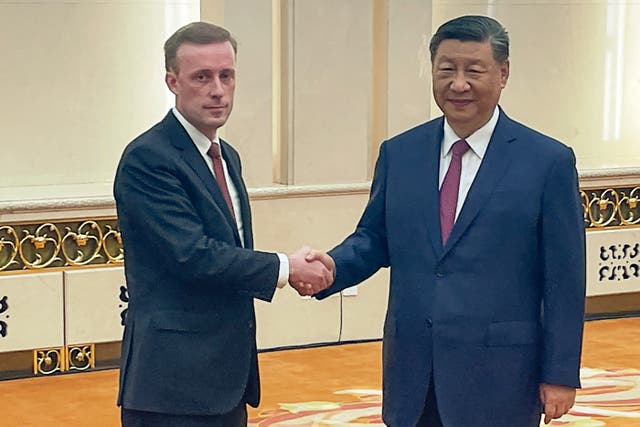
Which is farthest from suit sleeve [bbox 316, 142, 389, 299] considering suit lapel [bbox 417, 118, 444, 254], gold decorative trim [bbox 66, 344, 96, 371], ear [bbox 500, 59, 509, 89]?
gold decorative trim [bbox 66, 344, 96, 371]

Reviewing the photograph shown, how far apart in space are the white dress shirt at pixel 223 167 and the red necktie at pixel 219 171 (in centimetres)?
1

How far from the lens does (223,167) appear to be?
3521 millimetres

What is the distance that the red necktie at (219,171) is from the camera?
11.4 ft

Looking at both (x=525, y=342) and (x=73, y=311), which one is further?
(x=73, y=311)

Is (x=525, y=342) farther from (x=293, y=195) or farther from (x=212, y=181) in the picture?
(x=293, y=195)

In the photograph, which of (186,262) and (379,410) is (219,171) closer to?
(186,262)

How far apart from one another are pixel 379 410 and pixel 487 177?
9.27ft

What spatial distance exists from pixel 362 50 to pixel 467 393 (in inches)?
161

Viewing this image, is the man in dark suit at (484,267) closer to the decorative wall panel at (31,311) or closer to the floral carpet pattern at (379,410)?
the floral carpet pattern at (379,410)

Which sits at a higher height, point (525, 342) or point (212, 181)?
point (212, 181)

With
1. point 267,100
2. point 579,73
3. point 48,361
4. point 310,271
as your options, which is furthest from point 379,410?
point 579,73

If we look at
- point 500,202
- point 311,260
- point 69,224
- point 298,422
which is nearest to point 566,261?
point 500,202

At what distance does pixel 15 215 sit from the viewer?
21.3ft

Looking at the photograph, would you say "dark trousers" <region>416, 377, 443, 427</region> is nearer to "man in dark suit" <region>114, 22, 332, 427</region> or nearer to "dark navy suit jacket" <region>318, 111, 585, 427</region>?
"dark navy suit jacket" <region>318, 111, 585, 427</region>
